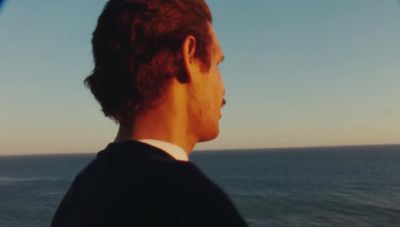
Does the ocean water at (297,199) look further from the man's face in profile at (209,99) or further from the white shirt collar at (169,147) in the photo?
the white shirt collar at (169,147)

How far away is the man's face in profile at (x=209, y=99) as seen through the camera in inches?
50.9

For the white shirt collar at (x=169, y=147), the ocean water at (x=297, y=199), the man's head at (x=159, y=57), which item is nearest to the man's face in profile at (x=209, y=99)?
the man's head at (x=159, y=57)

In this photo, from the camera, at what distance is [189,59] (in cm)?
125

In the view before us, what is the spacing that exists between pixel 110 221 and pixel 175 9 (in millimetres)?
627

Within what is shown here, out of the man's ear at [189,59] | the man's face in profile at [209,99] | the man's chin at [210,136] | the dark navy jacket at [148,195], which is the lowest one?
the dark navy jacket at [148,195]

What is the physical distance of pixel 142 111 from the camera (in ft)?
4.15

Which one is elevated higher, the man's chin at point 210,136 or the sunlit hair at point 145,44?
the sunlit hair at point 145,44

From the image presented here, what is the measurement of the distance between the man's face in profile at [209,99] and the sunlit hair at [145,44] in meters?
0.04

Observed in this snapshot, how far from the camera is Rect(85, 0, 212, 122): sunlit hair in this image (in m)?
1.25

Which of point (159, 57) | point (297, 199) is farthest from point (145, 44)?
point (297, 199)

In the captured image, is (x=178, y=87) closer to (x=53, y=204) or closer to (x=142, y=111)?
(x=142, y=111)

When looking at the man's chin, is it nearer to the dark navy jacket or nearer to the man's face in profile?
the man's face in profile

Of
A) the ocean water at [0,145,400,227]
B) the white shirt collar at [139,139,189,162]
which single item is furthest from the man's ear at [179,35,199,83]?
the ocean water at [0,145,400,227]

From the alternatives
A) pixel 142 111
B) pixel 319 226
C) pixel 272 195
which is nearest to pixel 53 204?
pixel 272 195
